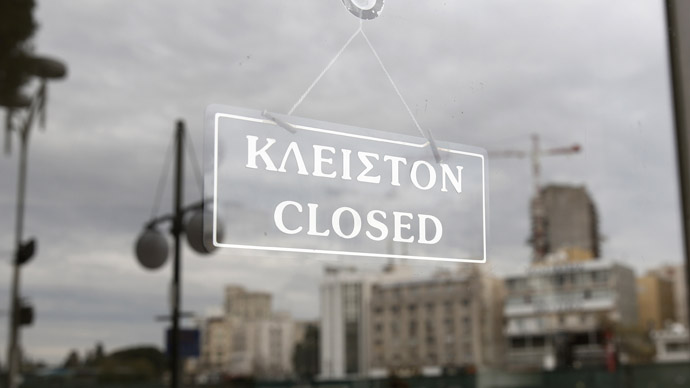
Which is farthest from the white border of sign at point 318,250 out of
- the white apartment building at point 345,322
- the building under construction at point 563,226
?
the building under construction at point 563,226

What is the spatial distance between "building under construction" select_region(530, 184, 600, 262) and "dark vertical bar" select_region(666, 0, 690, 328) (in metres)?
36.1

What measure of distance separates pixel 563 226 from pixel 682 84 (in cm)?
4182

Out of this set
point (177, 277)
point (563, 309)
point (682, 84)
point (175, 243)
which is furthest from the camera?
point (563, 309)

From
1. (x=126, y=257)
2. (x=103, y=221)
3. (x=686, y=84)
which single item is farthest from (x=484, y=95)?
(x=126, y=257)

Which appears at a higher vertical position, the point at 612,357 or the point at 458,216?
the point at 458,216

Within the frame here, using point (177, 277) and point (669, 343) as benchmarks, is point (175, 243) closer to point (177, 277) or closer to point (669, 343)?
point (177, 277)

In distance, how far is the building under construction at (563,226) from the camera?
3872cm

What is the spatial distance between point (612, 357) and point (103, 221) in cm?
2875

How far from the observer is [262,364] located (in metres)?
23.9

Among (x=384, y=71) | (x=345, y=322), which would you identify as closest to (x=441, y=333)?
(x=345, y=322)

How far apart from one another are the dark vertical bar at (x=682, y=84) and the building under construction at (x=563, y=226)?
36086mm

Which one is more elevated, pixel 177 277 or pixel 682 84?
pixel 682 84

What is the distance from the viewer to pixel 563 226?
138 ft

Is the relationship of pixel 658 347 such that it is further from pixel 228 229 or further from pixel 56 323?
pixel 228 229
